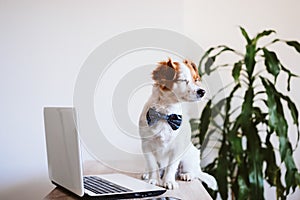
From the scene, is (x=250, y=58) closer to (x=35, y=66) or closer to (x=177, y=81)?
(x=177, y=81)

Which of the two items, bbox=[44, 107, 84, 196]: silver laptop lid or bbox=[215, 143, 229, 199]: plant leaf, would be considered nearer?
bbox=[44, 107, 84, 196]: silver laptop lid

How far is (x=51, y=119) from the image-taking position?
1289mm

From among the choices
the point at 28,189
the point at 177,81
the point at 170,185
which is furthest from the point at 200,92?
the point at 28,189

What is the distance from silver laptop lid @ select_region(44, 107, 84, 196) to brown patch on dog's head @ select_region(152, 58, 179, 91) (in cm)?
31

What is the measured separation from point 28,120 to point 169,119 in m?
0.94

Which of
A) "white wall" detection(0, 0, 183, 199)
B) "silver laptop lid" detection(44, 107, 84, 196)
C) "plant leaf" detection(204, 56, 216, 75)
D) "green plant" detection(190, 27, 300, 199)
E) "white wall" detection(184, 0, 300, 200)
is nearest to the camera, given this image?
"silver laptop lid" detection(44, 107, 84, 196)

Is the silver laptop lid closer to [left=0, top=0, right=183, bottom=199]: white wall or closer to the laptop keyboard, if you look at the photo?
the laptop keyboard

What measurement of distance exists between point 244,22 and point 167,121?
1.12 m

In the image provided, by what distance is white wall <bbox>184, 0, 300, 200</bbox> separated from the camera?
7.12ft

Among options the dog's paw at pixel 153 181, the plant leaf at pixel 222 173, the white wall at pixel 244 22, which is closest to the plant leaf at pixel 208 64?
the white wall at pixel 244 22

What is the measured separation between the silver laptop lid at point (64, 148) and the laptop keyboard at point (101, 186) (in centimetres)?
7

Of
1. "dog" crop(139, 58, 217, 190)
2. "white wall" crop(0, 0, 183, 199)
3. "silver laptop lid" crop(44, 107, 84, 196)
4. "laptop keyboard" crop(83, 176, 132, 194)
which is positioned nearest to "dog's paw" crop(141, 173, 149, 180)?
"dog" crop(139, 58, 217, 190)

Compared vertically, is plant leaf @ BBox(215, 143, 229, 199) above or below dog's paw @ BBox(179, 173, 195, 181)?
below

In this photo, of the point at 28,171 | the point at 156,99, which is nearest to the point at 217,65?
the point at 156,99
